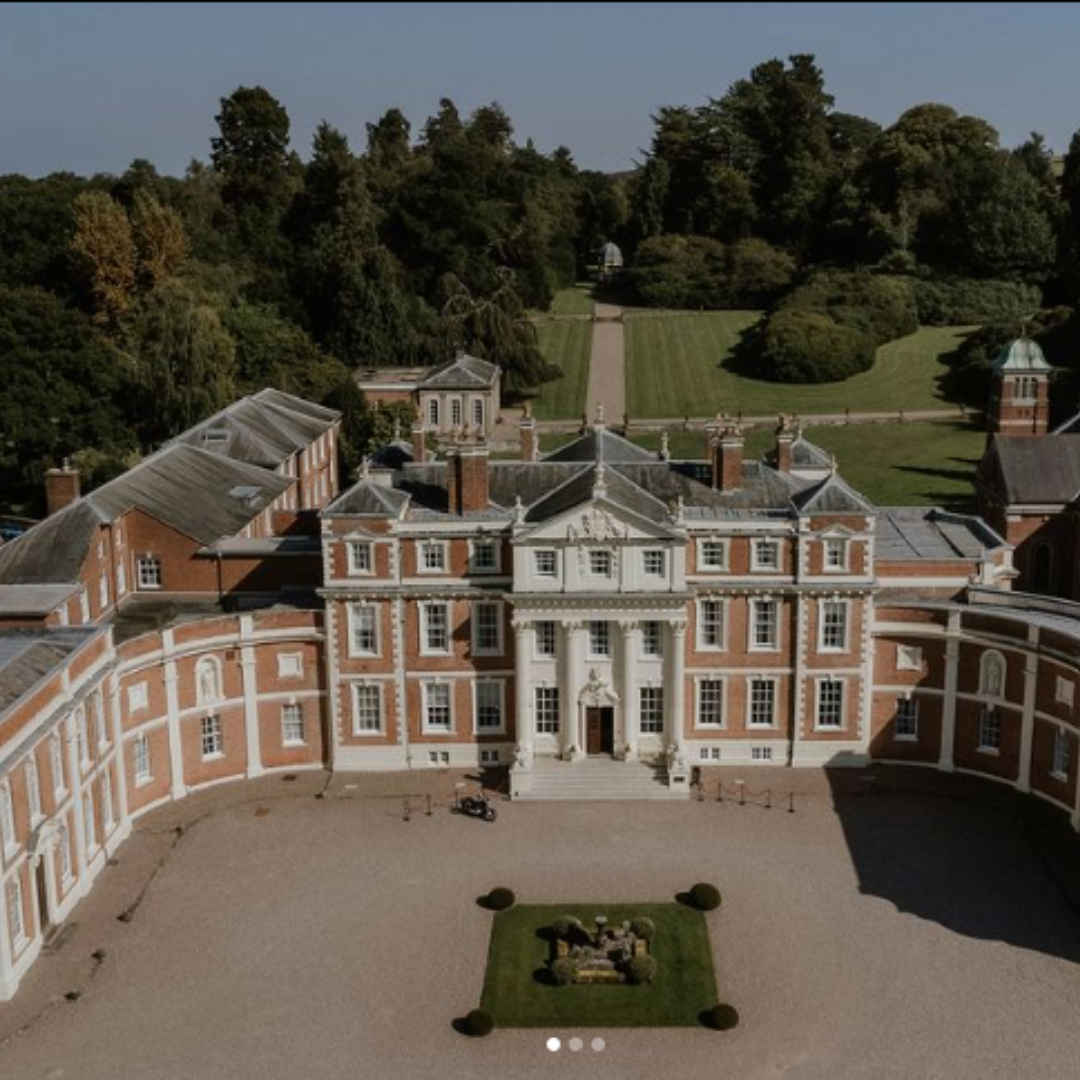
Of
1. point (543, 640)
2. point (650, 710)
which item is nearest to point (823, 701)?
point (650, 710)

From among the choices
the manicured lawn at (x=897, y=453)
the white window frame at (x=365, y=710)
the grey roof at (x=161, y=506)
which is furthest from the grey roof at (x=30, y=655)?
the manicured lawn at (x=897, y=453)

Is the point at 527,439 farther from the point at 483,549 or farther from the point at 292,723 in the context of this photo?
the point at 292,723

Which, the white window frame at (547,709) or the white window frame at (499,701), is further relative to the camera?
the white window frame at (499,701)

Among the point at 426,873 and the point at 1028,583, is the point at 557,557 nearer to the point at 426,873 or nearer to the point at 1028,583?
the point at 426,873

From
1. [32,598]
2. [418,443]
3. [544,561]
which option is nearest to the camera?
[32,598]

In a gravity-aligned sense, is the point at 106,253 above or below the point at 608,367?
above

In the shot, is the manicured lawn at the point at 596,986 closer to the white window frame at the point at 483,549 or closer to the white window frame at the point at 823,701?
the white window frame at the point at 823,701

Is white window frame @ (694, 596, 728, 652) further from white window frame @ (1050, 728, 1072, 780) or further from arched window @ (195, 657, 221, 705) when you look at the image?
arched window @ (195, 657, 221, 705)

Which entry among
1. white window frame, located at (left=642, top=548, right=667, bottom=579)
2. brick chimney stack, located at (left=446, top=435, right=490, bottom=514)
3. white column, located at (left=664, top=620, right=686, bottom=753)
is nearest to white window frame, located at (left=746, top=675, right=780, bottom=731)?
white column, located at (left=664, top=620, right=686, bottom=753)
